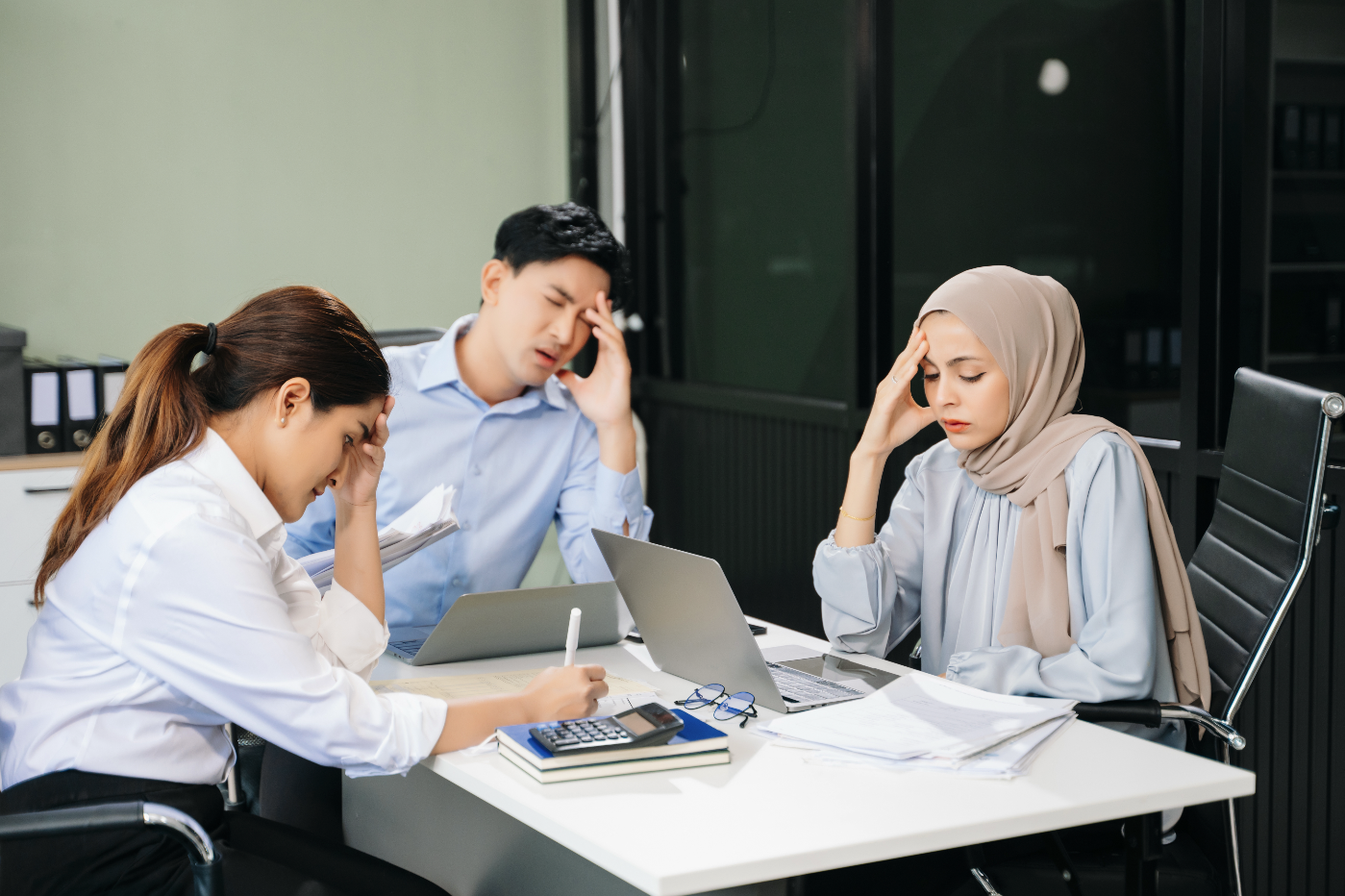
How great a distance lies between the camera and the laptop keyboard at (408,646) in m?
1.88

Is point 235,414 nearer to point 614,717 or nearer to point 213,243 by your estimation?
point 614,717

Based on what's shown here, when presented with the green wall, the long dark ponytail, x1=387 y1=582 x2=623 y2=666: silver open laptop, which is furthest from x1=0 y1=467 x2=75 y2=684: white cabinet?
the long dark ponytail

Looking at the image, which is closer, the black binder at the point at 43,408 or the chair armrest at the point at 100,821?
the chair armrest at the point at 100,821

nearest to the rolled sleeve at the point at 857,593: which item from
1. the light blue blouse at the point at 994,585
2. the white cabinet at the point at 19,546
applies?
the light blue blouse at the point at 994,585

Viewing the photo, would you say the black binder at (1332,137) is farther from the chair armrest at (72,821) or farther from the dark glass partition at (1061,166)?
the chair armrest at (72,821)

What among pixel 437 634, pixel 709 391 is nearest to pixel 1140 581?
pixel 437 634

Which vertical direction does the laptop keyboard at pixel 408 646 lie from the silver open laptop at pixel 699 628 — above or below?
below

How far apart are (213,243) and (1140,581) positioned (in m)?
3.15

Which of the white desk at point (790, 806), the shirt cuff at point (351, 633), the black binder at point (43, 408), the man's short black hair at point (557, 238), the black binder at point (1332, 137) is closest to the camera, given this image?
the white desk at point (790, 806)

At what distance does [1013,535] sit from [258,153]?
9.77ft

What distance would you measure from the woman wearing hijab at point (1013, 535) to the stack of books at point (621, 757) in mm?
450

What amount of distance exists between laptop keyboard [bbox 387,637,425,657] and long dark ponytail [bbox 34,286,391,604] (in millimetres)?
501

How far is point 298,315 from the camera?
148 cm

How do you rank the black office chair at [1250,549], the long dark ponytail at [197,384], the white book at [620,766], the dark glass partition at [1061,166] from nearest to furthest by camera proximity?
the white book at [620,766] → the long dark ponytail at [197,384] → the black office chair at [1250,549] → the dark glass partition at [1061,166]
